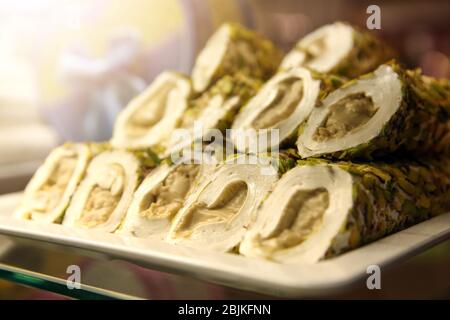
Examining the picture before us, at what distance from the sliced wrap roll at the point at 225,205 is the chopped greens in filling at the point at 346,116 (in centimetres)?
20

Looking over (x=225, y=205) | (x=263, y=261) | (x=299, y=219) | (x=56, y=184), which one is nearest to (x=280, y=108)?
(x=225, y=205)

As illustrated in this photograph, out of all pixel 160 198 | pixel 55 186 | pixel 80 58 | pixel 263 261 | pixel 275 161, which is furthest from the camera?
pixel 80 58

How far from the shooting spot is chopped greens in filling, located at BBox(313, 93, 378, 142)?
→ 5.31 feet

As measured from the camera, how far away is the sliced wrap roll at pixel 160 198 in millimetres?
1688

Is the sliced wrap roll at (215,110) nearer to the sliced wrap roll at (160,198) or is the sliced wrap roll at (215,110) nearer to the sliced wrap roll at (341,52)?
the sliced wrap roll at (160,198)

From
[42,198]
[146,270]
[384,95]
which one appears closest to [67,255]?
[146,270]

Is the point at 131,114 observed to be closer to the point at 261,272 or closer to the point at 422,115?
the point at 422,115

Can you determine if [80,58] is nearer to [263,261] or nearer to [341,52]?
[341,52]

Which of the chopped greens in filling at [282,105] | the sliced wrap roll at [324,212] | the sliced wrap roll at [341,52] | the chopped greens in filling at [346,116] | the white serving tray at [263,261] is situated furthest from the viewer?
the sliced wrap roll at [341,52]

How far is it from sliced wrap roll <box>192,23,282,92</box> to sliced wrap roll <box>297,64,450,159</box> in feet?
2.10

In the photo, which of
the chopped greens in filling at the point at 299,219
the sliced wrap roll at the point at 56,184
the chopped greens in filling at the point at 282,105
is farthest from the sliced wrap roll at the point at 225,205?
the sliced wrap roll at the point at 56,184

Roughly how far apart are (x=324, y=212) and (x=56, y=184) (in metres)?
1.10

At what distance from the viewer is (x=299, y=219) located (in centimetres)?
139

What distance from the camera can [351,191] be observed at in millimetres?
1355
